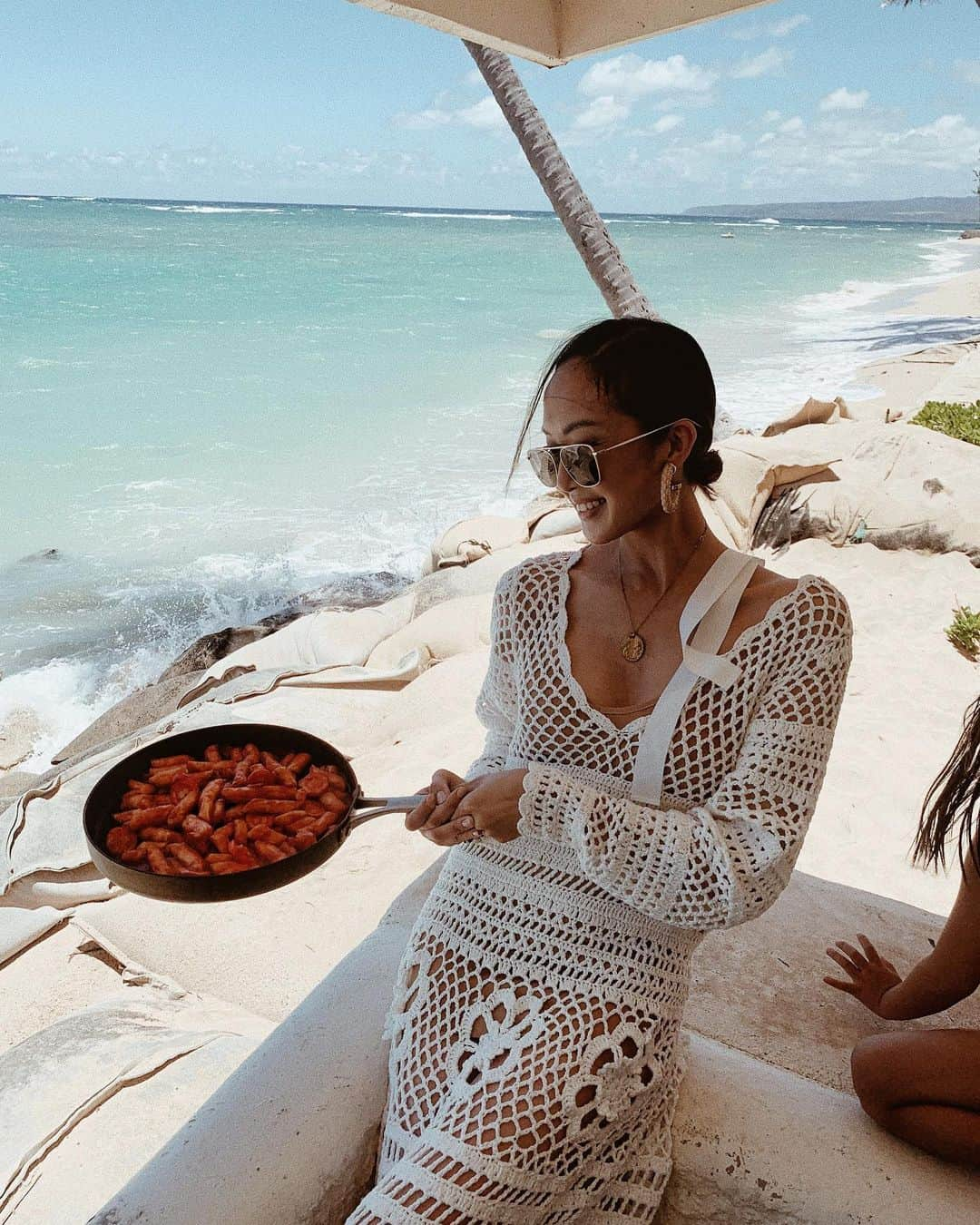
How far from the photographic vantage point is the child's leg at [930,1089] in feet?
5.26

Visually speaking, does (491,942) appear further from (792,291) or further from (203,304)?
(792,291)

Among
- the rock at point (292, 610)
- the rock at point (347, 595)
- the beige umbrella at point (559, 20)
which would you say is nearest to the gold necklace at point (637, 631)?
Answer: the beige umbrella at point (559, 20)

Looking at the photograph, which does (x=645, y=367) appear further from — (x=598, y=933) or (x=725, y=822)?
(x=598, y=933)

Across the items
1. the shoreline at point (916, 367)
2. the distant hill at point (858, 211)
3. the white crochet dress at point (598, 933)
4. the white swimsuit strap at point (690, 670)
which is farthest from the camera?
the distant hill at point (858, 211)

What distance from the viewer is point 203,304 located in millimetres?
28750

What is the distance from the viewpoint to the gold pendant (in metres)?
1.86

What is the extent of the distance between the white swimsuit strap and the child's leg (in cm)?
63

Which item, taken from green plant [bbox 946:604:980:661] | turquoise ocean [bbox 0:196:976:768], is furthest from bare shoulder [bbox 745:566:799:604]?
turquoise ocean [bbox 0:196:976:768]

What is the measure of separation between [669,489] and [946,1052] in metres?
1.11

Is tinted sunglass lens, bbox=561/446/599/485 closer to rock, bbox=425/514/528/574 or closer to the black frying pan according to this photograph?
the black frying pan

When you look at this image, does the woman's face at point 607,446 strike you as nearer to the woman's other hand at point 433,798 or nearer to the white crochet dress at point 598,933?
the white crochet dress at point 598,933

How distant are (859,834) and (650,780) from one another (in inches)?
94.1

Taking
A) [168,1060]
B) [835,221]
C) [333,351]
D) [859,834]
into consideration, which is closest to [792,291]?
[333,351]

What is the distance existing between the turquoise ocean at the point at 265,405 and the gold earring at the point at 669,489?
20.9ft
